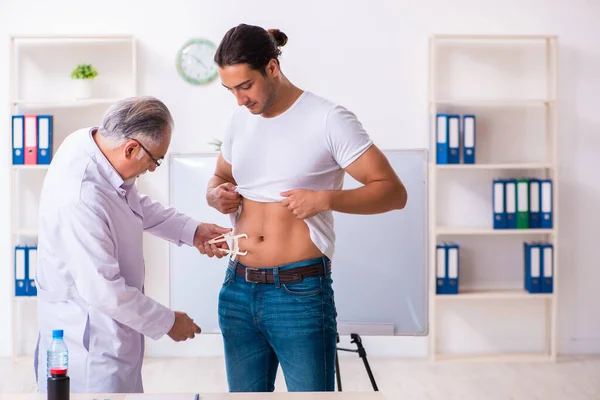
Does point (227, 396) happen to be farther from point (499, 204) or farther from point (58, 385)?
point (499, 204)

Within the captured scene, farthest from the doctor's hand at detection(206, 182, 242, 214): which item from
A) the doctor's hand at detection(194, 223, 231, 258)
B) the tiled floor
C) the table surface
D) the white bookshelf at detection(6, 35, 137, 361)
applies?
the white bookshelf at detection(6, 35, 137, 361)

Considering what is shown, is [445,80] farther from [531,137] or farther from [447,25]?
[531,137]

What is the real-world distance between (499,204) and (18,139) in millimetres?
2799

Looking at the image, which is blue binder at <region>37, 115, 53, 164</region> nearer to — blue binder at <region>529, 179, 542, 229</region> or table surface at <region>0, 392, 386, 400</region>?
blue binder at <region>529, 179, 542, 229</region>

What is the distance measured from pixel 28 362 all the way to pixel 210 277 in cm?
151

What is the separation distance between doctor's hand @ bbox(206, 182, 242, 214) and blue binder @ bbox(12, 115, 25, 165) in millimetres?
2537

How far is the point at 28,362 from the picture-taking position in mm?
4516

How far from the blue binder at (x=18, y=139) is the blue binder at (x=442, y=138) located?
2.38 metres

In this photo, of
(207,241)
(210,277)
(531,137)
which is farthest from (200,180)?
(531,137)

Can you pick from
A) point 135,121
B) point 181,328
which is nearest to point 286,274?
point 181,328

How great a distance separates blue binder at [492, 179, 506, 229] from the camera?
14.7 ft

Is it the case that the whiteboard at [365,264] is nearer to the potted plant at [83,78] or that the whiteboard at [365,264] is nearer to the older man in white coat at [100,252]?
the potted plant at [83,78]

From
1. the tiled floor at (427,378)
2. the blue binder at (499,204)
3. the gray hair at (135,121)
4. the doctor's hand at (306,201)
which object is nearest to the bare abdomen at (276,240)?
the doctor's hand at (306,201)

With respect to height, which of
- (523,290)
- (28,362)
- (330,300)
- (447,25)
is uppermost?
(447,25)
